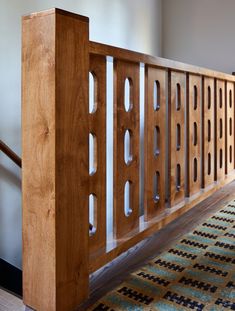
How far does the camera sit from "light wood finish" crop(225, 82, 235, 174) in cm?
234

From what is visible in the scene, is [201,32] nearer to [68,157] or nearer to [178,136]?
[178,136]

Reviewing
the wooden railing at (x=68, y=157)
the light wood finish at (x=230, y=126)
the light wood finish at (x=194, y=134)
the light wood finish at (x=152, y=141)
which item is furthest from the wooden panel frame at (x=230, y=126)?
the wooden railing at (x=68, y=157)

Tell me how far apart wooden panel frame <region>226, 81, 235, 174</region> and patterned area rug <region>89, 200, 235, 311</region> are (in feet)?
2.65

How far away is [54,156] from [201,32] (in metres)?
3.10

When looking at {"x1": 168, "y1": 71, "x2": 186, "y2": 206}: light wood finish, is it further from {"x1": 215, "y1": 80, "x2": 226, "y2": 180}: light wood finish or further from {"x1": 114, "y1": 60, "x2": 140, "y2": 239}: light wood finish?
{"x1": 215, "y1": 80, "x2": 226, "y2": 180}: light wood finish

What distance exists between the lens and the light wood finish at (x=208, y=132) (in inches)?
77.4

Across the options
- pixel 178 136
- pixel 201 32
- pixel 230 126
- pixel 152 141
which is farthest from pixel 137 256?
pixel 201 32

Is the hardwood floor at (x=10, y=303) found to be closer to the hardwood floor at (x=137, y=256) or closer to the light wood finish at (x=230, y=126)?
the hardwood floor at (x=137, y=256)

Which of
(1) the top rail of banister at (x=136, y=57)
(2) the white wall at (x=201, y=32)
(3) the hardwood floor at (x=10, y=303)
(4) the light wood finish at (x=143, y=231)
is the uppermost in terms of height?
(2) the white wall at (x=201, y=32)

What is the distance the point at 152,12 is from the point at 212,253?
2.91 metres

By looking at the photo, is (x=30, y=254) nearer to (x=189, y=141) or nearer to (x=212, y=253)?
(x=212, y=253)

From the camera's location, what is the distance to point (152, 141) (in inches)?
57.6

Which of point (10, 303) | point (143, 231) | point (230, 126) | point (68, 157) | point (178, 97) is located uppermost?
point (178, 97)

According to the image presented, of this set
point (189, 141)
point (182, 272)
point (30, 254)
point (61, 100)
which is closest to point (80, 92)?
point (61, 100)
